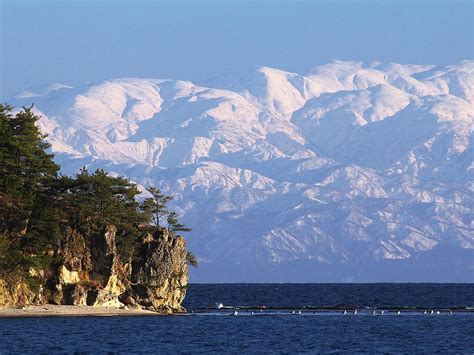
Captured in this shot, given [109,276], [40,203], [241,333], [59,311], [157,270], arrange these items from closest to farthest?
[241,333] → [59,311] → [40,203] → [109,276] → [157,270]

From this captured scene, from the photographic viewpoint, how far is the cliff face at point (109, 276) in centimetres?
13438

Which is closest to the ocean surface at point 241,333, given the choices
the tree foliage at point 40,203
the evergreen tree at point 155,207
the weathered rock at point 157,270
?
the weathered rock at point 157,270

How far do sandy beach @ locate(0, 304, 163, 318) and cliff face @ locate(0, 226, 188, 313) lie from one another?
1.14m

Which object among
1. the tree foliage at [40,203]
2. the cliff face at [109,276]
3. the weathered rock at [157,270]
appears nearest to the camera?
the tree foliage at [40,203]

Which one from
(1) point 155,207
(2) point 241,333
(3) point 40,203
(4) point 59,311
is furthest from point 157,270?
(2) point 241,333

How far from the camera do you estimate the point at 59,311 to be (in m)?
132

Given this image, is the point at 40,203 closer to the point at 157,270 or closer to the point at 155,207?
the point at 157,270

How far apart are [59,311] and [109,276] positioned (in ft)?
25.8

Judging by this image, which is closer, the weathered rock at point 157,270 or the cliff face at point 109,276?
the cliff face at point 109,276

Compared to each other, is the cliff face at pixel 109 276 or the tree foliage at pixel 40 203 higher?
the tree foliage at pixel 40 203

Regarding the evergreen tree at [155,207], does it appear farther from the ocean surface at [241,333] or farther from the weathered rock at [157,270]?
the ocean surface at [241,333]

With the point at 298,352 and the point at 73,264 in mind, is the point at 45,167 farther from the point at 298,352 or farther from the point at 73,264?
the point at 298,352

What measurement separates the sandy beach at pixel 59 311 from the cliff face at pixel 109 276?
3.73ft

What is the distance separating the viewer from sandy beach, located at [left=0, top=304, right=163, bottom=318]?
12888 cm
